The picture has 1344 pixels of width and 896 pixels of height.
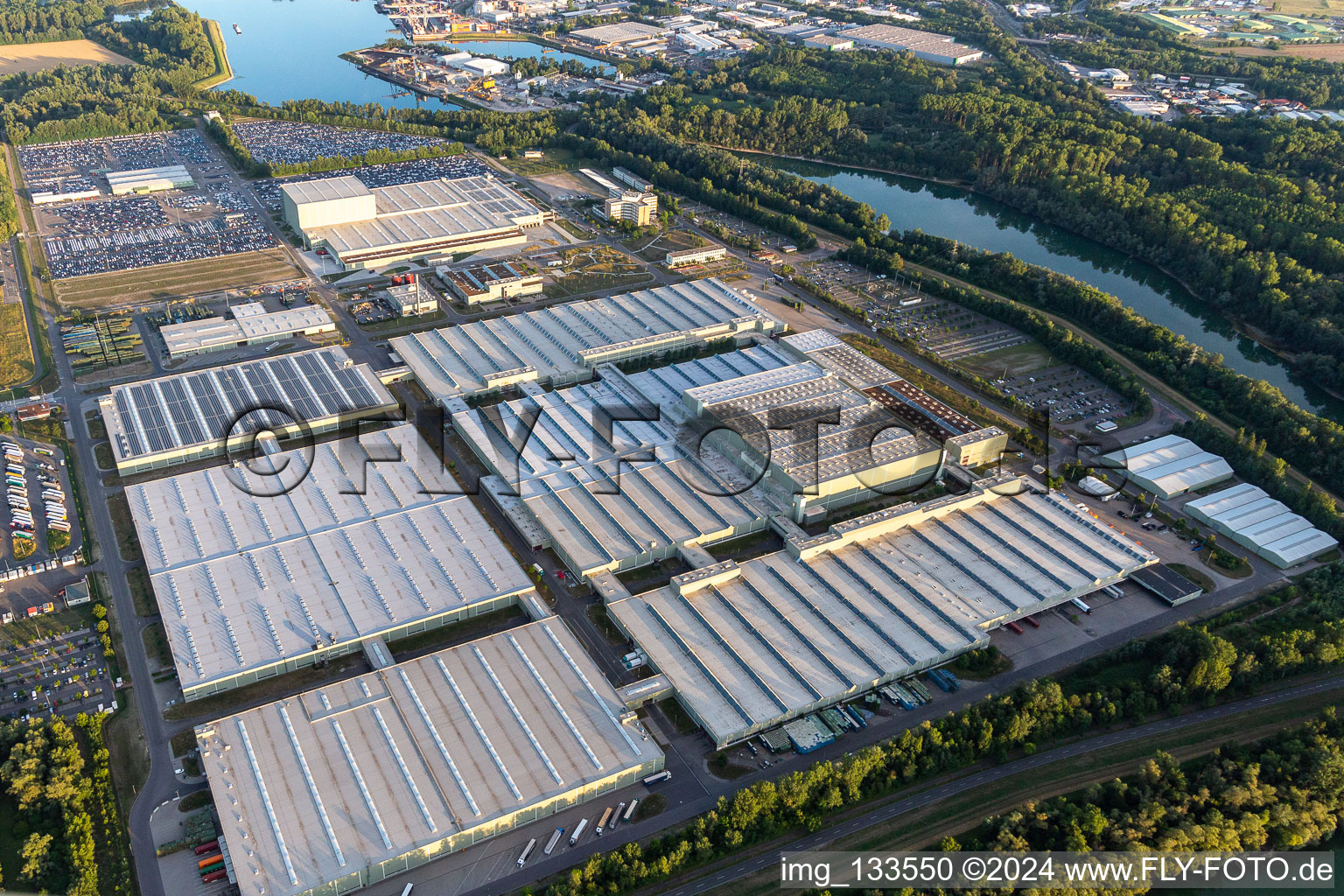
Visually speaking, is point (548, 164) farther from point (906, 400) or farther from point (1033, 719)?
point (1033, 719)

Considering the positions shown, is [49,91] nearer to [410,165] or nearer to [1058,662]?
[410,165]

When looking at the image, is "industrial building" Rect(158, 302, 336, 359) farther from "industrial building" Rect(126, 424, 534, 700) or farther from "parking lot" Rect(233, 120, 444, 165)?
"parking lot" Rect(233, 120, 444, 165)

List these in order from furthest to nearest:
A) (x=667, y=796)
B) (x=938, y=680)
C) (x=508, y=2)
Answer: (x=508, y=2) → (x=938, y=680) → (x=667, y=796)

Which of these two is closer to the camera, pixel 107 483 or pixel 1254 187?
pixel 107 483

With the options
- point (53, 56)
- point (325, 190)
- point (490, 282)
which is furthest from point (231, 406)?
point (53, 56)

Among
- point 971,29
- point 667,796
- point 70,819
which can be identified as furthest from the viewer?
point 971,29

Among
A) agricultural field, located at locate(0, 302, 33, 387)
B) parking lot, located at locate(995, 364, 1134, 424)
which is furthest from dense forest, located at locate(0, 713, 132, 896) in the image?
parking lot, located at locate(995, 364, 1134, 424)

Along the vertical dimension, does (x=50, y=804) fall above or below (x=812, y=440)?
below

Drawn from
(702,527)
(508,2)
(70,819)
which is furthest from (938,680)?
(508,2)
